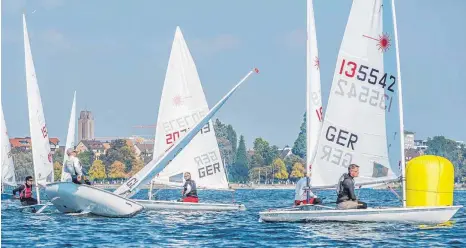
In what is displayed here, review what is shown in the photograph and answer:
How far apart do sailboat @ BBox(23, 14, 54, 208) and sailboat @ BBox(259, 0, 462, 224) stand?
46.2 feet

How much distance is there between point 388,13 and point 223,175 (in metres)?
13.5

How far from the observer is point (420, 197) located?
94.5 ft

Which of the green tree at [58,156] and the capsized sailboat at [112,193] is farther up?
the green tree at [58,156]

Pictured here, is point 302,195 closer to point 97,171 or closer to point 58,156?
point 97,171

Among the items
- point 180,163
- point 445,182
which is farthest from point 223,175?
point 445,182

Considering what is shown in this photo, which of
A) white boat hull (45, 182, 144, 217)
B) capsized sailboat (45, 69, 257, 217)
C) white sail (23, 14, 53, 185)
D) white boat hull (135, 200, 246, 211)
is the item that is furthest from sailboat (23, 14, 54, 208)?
white boat hull (45, 182, 144, 217)

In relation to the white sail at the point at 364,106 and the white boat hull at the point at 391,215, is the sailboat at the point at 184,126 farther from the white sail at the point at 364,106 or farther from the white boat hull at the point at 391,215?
the white boat hull at the point at 391,215

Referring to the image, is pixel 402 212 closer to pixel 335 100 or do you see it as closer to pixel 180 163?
pixel 335 100

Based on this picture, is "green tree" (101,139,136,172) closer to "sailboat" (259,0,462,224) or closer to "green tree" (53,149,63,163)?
"green tree" (53,149,63,163)

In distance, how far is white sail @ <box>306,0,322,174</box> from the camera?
3356 cm

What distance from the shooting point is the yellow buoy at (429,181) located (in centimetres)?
2833

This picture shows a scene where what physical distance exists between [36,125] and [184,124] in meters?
5.81

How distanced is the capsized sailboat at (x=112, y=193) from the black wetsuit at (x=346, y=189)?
6.12 metres

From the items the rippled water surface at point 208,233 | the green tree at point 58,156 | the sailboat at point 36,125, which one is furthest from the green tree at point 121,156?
the rippled water surface at point 208,233
